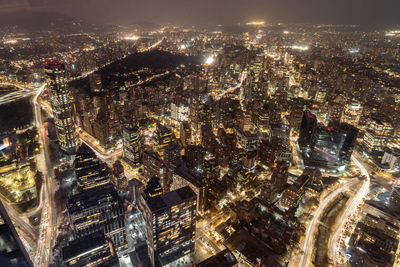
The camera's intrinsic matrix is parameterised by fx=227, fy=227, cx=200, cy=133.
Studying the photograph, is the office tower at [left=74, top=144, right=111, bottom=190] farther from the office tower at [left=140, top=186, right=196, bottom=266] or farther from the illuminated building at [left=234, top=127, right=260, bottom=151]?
the illuminated building at [left=234, top=127, right=260, bottom=151]

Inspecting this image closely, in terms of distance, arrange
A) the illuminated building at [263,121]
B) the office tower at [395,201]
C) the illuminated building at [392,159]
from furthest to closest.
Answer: the illuminated building at [263,121] < the illuminated building at [392,159] < the office tower at [395,201]

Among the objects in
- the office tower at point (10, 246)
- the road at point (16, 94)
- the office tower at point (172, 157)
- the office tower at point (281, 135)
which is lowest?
the office tower at point (172, 157)

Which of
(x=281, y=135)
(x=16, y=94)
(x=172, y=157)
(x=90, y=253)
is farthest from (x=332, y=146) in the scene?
(x=16, y=94)

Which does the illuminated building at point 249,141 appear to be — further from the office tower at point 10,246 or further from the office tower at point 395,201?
the office tower at point 10,246

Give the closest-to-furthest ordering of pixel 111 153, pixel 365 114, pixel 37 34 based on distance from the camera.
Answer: pixel 111 153
pixel 365 114
pixel 37 34

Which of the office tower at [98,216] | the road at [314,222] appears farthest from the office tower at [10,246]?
the road at [314,222]

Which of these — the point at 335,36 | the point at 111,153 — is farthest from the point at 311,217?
the point at 335,36

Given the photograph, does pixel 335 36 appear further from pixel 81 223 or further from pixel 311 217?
pixel 81 223
